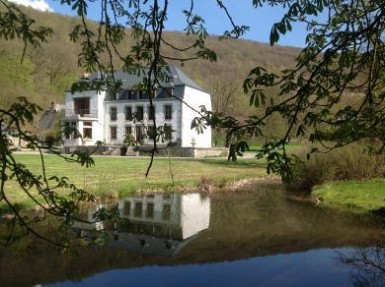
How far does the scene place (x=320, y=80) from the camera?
3930 millimetres

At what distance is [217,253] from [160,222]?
379 centimetres

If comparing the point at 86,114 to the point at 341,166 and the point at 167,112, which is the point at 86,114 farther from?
the point at 341,166

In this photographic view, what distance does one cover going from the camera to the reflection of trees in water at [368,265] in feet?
29.1

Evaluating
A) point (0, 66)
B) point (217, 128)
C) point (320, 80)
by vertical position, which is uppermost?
point (0, 66)

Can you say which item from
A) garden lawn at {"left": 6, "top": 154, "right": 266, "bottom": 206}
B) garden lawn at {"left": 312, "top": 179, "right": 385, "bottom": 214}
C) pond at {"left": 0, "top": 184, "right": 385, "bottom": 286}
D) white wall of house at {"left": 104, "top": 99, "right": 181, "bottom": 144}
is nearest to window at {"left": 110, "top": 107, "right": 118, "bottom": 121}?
white wall of house at {"left": 104, "top": 99, "right": 181, "bottom": 144}

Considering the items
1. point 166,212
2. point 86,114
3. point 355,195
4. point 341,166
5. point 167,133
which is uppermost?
point 86,114

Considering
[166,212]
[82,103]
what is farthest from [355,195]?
[82,103]

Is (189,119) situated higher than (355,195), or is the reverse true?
(189,119)

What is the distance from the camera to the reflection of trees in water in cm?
886

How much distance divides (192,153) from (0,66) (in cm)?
2840

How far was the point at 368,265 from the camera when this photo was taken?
978cm

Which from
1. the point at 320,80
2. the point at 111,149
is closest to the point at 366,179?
the point at 320,80

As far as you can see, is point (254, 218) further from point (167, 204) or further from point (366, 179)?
point (366, 179)

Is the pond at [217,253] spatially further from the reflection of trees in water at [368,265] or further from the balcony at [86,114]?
the balcony at [86,114]
